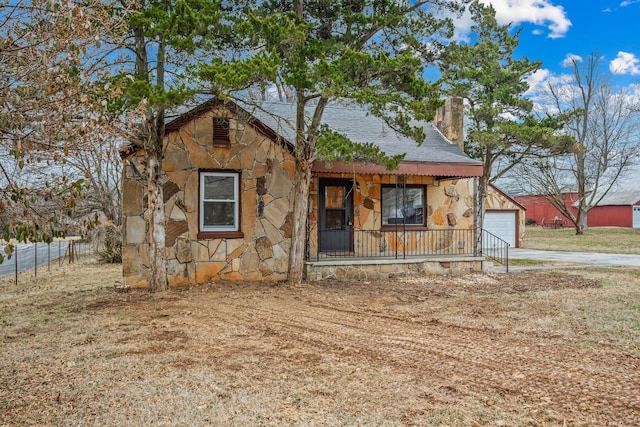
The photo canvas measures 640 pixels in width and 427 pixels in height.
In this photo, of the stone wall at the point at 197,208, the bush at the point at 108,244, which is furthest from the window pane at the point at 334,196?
the bush at the point at 108,244

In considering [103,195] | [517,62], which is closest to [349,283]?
[103,195]

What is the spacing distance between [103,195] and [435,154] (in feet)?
37.7

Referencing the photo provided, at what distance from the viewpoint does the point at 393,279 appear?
11258 millimetres

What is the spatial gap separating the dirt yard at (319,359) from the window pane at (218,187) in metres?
2.21

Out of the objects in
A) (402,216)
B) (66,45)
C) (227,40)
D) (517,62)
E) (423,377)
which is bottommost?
(423,377)

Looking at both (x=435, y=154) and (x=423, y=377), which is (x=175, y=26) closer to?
(x=423, y=377)

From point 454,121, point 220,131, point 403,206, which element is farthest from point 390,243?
point 220,131

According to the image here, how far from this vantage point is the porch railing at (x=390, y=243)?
41.1 ft

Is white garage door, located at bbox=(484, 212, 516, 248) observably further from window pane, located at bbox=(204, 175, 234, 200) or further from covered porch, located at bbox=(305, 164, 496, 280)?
window pane, located at bbox=(204, 175, 234, 200)

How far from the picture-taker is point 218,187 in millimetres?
10422

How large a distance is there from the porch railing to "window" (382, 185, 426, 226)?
34cm

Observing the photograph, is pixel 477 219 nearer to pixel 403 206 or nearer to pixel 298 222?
pixel 403 206

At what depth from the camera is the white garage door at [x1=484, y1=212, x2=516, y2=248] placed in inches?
883

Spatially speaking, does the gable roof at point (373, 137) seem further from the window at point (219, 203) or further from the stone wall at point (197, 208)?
the window at point (219, 203)
